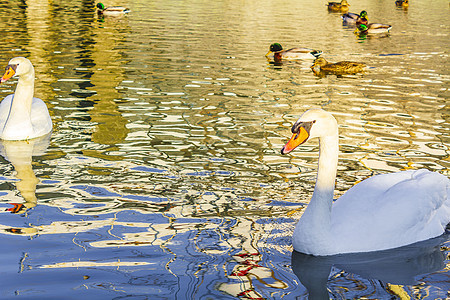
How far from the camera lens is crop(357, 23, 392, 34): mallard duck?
104 feet

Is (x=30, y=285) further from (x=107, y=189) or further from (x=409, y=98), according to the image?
(x=409, y=98)

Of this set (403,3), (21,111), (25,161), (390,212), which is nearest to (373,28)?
(403,3)

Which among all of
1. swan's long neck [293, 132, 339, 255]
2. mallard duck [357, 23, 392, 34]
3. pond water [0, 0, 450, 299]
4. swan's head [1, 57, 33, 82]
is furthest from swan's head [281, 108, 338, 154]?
mallard duck [357, 23, 392, 34]

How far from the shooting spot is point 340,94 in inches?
637

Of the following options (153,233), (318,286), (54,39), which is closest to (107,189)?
(153,233)

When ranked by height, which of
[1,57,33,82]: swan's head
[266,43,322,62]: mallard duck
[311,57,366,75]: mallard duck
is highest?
[1,57,33,82]: swan's head

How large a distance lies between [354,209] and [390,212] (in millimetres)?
385

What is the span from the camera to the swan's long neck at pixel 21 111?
1105 cm

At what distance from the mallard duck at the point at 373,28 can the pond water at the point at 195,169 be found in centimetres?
904

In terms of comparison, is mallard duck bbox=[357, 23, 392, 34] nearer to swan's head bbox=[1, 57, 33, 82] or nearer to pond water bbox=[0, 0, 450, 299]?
pond water bbox=[0, 0, 450, 299]

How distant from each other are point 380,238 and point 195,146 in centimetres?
462

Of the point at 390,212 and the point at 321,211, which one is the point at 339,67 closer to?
the point at 390,212

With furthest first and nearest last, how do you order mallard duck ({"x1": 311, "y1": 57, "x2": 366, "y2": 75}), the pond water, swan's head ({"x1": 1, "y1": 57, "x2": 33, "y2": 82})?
mallard duck ({"x1": 311, "y1": 57, "x2": 366, "y2": 75}) → swan's head ({"x1": 1, "y1": 57, "x2": 33, "y2": 82}) → the pond water

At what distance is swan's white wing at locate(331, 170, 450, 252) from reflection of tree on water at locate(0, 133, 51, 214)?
3.85m
